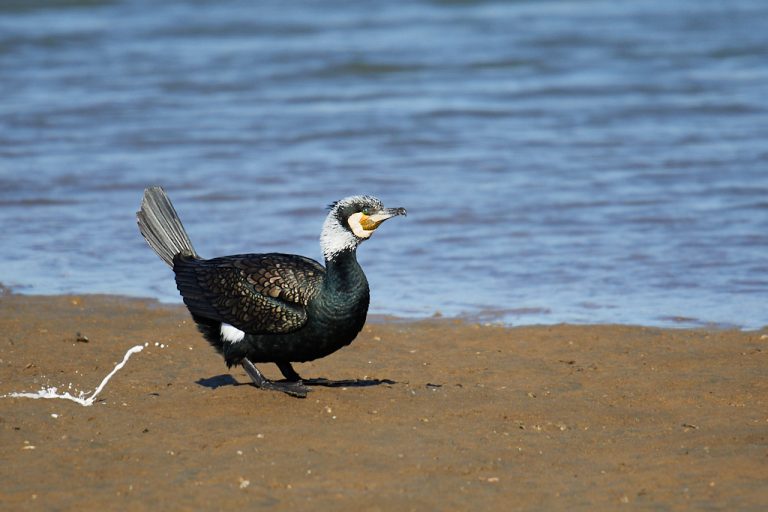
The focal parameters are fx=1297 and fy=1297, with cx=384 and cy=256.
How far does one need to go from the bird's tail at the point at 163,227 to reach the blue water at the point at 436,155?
6.00ft

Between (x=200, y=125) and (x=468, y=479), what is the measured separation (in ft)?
45.3

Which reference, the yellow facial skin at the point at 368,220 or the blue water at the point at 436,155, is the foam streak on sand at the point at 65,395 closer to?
the yellow facial skin at the point at 368,220

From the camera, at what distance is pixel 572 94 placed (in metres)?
20.7

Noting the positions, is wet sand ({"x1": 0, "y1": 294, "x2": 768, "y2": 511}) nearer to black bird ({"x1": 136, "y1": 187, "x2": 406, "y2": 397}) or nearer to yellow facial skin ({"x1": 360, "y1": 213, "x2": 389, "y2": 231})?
black bird ({"x1": 136, "y1": 187, "x2": 406, "y2": 397})

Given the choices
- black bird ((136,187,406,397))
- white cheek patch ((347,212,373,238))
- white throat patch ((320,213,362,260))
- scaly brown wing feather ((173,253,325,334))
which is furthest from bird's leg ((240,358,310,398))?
white cheek patch ((347,212,373,238))

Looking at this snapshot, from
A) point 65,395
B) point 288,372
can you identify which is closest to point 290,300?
point 288,372

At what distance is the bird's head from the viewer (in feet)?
21.9

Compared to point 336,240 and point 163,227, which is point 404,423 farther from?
point 163,227

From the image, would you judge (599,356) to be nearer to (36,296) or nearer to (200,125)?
(36,296)

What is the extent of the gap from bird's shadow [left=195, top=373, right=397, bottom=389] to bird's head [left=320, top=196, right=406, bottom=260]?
0.82 m

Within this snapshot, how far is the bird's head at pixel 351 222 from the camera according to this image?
21.9ft

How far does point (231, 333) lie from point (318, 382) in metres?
0.57

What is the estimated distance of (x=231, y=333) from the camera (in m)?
6.99

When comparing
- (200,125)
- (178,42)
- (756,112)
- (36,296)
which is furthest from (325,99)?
(36,296)
